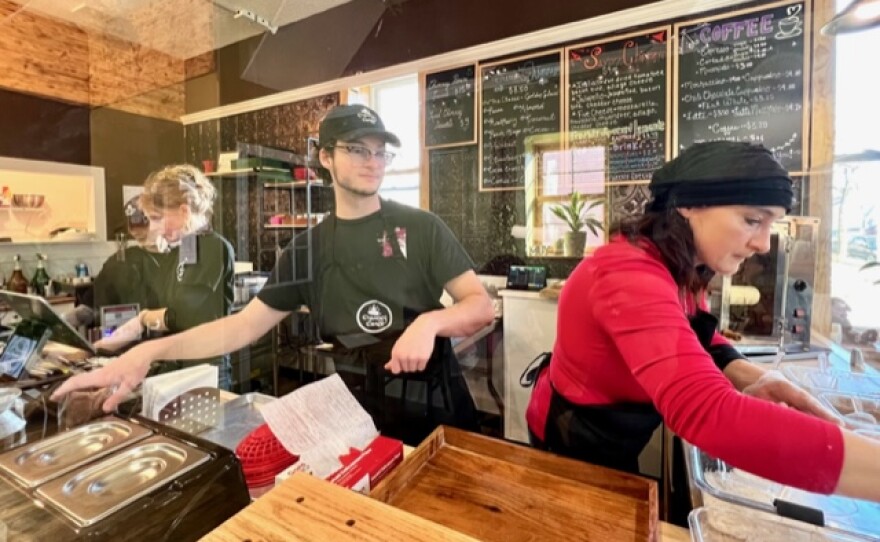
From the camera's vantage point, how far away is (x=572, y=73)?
1.48 m

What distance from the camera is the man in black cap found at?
120 centimetres

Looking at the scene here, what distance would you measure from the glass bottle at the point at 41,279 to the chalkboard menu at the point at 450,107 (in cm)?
142

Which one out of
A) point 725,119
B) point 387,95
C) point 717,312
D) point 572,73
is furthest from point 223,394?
point 725,119

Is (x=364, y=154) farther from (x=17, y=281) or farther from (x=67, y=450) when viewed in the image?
(x=17, y=281)

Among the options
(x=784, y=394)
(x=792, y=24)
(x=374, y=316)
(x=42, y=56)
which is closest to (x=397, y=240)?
(x=374, y=316)

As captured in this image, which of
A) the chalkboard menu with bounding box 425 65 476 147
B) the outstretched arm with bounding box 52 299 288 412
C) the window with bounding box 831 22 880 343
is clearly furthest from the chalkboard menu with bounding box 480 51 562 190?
the outstretched arm with bounding box 52 299 288 412

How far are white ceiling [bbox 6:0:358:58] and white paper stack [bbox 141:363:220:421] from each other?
124 centimetres

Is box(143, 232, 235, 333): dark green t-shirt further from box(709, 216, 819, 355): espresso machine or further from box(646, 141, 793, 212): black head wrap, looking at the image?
box(709, 216, 819, 355): espresso machine

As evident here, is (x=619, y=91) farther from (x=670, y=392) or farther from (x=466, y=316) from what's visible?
(x=670, y=392)

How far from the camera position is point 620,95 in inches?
57.8

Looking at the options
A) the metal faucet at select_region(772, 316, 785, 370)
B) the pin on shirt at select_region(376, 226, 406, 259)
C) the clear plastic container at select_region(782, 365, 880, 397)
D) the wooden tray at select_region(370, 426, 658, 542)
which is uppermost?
the pin on shirt at select_region(376, 226, 406, 259)

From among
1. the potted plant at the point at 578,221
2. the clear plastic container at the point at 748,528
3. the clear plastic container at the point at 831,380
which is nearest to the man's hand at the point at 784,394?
the clear plastic container at the point at 831,380

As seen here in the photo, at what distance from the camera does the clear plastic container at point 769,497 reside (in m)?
0.57

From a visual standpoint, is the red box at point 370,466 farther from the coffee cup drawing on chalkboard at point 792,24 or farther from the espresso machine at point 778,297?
the coffee cup drawing on chalkboard at point 792,24
